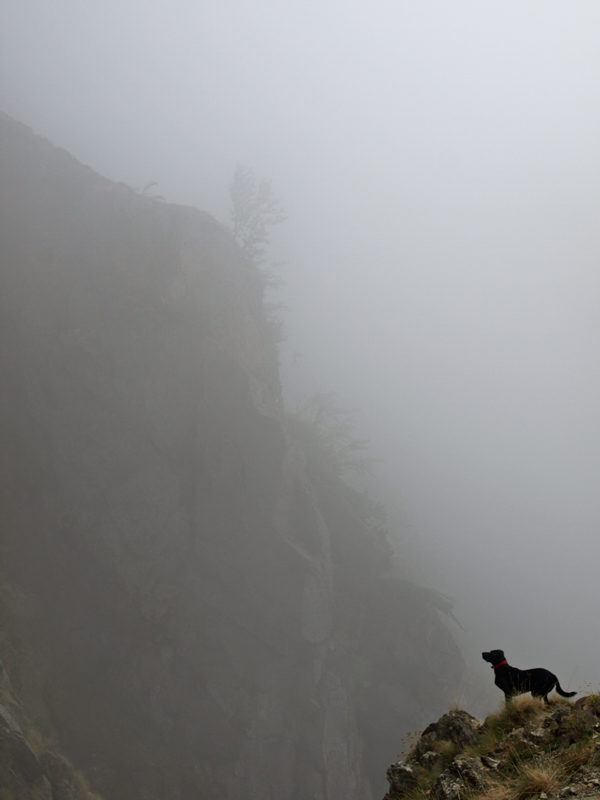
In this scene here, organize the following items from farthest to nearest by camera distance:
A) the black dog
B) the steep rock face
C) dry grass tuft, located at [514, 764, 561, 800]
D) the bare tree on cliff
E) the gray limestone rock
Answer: the bare tree on cliff → the steep rock face → the black dog → the gray limestone rock → dry grass tuft, located at [514, 764, 561, 800]

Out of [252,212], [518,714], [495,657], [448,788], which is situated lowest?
[448,788]

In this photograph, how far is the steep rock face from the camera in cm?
1889

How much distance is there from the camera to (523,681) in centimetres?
764

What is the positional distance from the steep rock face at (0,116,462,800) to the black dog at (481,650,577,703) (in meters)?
16.7

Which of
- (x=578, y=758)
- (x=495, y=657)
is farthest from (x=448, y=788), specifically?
(x=495, y=657)

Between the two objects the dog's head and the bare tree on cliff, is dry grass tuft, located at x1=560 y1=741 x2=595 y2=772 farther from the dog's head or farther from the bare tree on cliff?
the bare tree on cliff

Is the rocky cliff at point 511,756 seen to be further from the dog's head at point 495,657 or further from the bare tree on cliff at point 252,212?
the bare tree on cliff at point 252,212

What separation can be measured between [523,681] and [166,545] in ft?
59.2

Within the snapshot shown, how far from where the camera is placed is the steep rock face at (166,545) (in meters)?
18.9

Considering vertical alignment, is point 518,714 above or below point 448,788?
above

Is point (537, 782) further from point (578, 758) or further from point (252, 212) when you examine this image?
point (252, 212)

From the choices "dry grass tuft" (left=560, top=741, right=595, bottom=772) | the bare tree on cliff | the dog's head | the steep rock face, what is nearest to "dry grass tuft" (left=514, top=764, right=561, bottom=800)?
"dry grass tuft" (left=560, top=741, right=595, bottom=772)

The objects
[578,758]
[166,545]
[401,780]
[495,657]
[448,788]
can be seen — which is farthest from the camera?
[166,545]

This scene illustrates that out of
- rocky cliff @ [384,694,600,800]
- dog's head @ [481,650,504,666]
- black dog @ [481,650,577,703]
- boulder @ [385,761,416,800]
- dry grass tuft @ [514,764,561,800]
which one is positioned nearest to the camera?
dry grass tuft @ [514,764,561,800]
